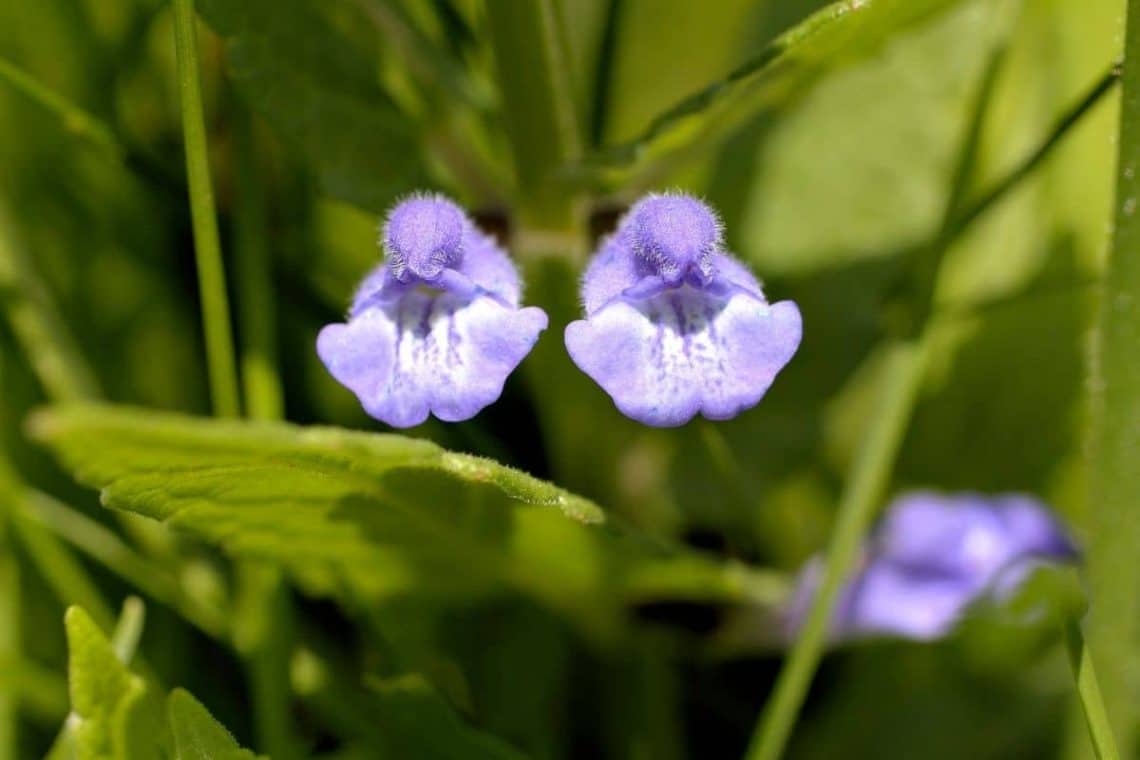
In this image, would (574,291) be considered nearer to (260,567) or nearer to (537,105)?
(537,105)

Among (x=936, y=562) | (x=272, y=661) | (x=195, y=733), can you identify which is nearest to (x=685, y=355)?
(x=195, y=733)

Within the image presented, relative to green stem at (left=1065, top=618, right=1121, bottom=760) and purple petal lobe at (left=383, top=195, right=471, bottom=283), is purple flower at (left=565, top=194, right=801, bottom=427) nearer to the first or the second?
purple petal lobe at (left=383, top=195, right=471, bottom=283)

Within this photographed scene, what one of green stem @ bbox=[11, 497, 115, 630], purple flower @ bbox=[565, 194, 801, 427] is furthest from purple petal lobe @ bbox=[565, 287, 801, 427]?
green stem @ bbox=[11, 497, 115, 630]

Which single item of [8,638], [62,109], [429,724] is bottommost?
[429,724]

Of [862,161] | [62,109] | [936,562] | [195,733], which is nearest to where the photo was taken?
[195,733]

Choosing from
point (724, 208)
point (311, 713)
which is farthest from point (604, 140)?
point (311, 713)

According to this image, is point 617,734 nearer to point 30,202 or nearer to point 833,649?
point 833,649
